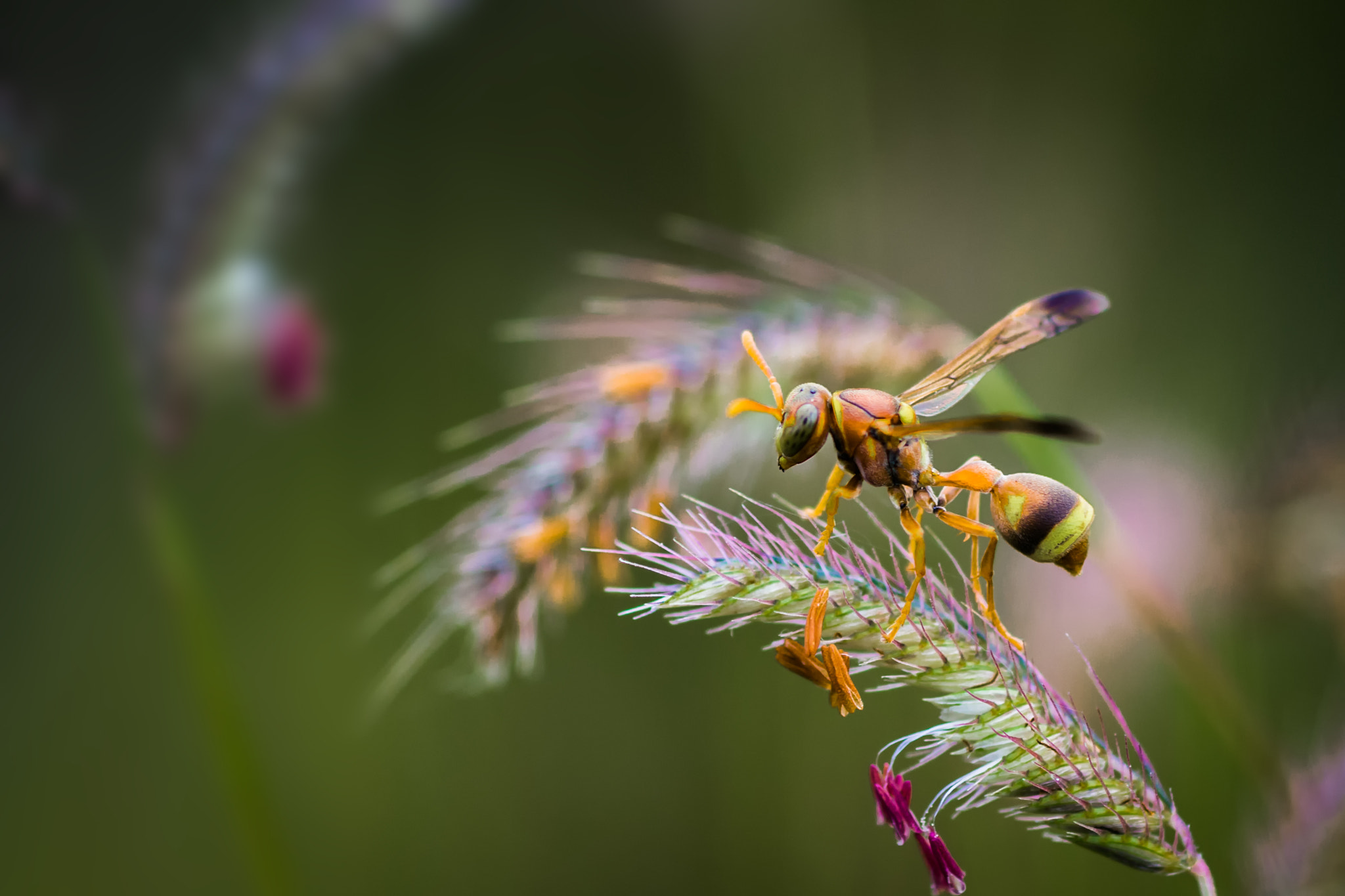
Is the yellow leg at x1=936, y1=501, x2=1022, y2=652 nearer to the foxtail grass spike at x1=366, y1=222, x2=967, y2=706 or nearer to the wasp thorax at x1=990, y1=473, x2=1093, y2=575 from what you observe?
the wasp thorax at x1=990, y1=473, x2=1093, y2=575

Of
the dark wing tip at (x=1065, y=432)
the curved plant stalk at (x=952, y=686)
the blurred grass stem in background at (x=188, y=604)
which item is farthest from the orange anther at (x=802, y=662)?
the blurred grass stem in background at (x=188, y=604)

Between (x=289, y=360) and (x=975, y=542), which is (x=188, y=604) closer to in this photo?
(x=289, y=360)

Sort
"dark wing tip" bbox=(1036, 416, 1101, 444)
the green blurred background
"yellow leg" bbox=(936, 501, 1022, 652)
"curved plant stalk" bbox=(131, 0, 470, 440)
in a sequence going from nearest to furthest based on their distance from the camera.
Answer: "dark wing tip" bbox=(1036, 416, 1101, 444)
"yellow leg" bbox=(936, 501, 1022, 652)
"curved plant stalk" bbox=(131, 0, 470, 440)
the green blurred background

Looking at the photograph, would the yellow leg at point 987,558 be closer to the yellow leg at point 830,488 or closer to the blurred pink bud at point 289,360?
the yellow leg at point 830,488

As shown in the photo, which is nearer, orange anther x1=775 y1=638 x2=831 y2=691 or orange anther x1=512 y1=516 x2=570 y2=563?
orange anther x1=775 y1=638 x2=831 y2=691

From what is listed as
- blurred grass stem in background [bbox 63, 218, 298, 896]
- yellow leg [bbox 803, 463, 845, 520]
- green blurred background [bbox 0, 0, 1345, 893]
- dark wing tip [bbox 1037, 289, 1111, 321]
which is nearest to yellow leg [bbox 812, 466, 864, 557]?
yellow leg [bbox 803, 463, 845, 520]

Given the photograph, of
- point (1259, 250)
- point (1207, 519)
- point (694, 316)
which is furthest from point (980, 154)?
point (694, 316)

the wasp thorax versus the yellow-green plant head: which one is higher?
the yellow-green plant head
